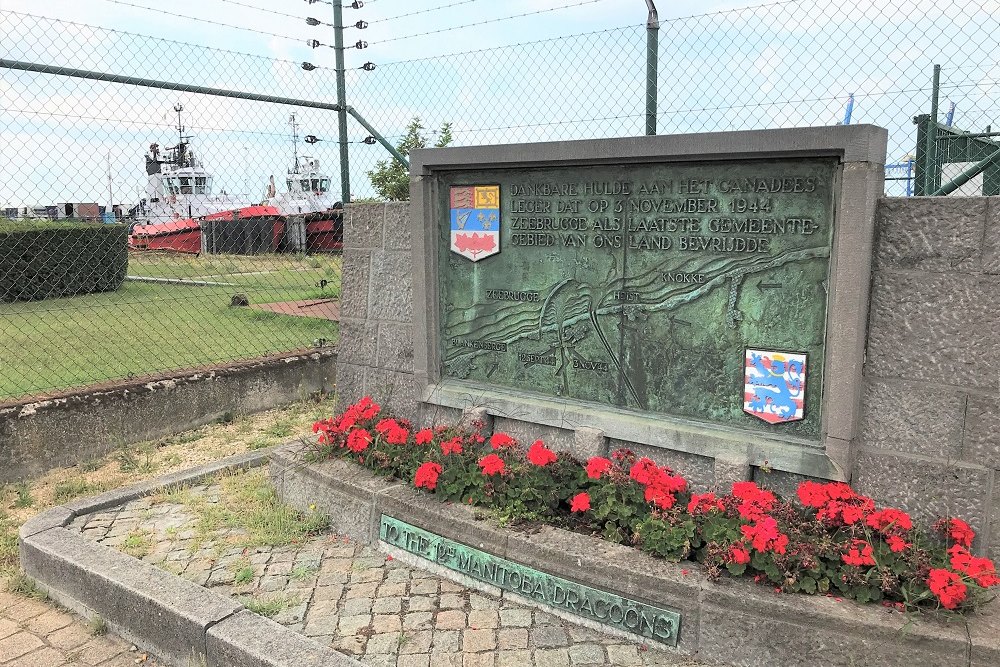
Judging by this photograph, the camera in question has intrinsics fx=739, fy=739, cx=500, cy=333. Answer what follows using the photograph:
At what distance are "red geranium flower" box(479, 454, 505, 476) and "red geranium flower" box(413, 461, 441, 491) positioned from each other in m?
0.26

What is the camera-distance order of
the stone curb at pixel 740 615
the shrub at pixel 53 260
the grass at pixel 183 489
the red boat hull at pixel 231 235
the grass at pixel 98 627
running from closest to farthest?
the stone curb at pixel 740 615
the grass at pixel 98 627
the grass at pixel 183 489
the shrub at pixel 53 260
the red boat hull at pixel 231 235

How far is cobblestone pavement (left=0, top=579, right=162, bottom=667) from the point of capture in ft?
10.3

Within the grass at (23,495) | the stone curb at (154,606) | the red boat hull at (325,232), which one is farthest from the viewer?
the red boat hull at (325,232)

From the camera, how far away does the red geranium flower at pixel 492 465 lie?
3514 mm

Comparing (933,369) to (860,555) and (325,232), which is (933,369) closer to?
(860,555)

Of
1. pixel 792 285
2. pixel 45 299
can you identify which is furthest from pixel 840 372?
pixel 45 299

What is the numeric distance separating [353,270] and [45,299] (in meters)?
6.64

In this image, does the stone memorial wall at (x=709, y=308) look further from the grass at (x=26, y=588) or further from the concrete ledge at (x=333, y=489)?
the grass at (x=26, y=588)

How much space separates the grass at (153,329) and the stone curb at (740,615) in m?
3.98

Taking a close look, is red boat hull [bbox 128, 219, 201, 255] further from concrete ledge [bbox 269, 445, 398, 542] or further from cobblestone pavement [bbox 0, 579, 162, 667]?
cobblestone pavement [bbox 0, 579, 162, 667]

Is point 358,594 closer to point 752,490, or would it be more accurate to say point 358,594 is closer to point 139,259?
point 752,490

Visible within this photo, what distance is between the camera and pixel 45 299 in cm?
927

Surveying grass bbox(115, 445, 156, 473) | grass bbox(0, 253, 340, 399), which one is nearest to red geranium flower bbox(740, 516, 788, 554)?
grass bbox(115, 445, 156, 473)

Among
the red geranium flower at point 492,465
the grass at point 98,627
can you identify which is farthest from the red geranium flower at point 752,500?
the grass at point 98,627
